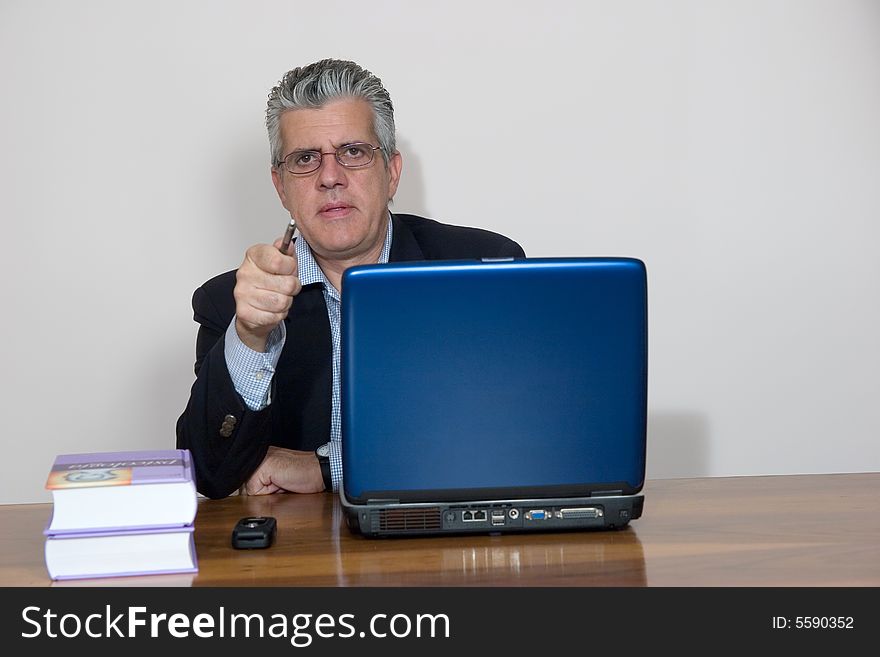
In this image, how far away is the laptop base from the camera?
53.2 inches

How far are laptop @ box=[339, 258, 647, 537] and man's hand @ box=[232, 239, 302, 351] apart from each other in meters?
0.28

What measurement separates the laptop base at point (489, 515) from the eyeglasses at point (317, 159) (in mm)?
923

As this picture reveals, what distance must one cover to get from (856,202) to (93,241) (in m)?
2.17

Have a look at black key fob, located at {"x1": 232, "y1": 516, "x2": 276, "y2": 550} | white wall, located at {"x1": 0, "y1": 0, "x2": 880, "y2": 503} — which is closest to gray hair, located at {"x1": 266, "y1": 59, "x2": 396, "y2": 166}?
white wall, located at {"x1": 0, "y1": 0, "x2": 880, "y2": 503}

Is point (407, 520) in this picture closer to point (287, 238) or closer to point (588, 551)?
point (588, 551)

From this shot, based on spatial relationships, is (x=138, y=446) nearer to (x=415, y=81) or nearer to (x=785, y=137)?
(x=415, y=81)

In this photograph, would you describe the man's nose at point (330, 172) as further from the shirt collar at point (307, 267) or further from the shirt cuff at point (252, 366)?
the shirt cuff at point (252, 366)

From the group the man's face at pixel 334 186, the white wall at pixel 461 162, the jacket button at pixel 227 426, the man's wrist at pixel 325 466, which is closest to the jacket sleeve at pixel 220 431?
the jacket button at pixel 227 426

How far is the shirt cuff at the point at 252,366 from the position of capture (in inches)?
64.1

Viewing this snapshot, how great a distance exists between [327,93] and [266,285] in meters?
0.68
